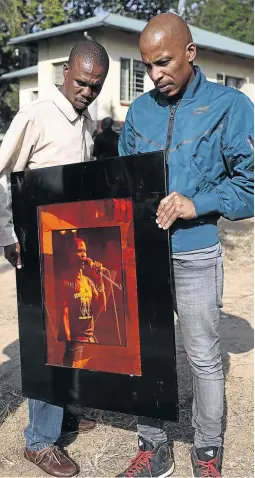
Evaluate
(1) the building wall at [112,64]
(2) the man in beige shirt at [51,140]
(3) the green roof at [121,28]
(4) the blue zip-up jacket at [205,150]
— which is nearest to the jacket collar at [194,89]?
(4) the blue zip-up jacket at [205,150]

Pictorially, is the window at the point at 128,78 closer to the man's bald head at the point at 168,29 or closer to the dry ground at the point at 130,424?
the dry ground at the point at 130,424

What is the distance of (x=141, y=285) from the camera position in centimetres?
248

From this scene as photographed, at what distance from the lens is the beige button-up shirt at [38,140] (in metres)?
2.75

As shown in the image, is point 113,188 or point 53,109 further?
point 53,109

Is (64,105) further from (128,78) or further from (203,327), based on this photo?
(128,78)

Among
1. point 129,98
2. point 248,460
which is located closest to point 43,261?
point 248,460

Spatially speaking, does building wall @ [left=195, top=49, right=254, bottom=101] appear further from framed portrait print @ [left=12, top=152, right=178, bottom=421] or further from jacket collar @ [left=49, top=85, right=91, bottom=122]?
framed portrait print @ [left=12, top=152, right=178, bottom=421]

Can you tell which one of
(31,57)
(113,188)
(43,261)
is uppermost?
(31,57)

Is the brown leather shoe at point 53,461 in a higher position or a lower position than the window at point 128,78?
lower

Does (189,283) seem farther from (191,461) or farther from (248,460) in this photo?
(248,460)

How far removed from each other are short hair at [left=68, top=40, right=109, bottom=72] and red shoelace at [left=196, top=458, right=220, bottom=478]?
1.85m

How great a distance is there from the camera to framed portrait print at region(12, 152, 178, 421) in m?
2.44

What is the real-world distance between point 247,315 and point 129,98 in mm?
14087

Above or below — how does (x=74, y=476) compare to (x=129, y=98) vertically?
below
